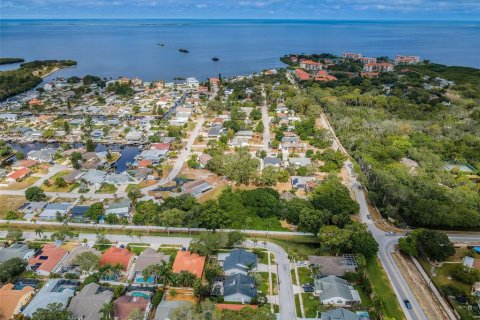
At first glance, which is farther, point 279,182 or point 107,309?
point 279,182

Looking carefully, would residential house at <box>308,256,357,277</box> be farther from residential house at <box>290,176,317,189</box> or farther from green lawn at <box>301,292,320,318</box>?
residential house at <box>290,176,317,189</box>

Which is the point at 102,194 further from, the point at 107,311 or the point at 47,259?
the point at 107,311

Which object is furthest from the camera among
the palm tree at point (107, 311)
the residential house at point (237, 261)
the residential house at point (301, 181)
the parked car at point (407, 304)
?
the residential house at point (301, 181)

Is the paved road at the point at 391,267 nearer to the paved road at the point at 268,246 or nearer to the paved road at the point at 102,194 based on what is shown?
the paved road at the point at 268,246

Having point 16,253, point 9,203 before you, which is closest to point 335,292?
point 16,253

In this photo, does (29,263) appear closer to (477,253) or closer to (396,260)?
(396,260)

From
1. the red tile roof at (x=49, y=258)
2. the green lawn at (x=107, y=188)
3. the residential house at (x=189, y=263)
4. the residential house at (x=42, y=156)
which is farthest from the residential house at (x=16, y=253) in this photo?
the residential house at (x=42, y=156)

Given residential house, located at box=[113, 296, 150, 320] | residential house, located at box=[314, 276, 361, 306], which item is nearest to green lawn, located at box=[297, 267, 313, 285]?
residential house, located at box=[314, 276, 361, 306]

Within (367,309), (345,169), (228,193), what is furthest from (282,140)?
(367,309)
